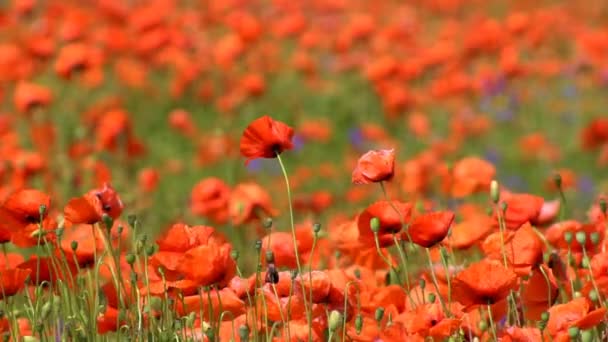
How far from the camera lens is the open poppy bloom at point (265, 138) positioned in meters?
2.25

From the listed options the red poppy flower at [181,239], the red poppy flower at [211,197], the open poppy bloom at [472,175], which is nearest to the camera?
the red poppy flower at [181,239]

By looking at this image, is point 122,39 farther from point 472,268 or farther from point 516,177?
point 472,268

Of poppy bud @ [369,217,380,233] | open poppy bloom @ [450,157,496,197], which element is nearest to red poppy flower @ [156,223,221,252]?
poppy bud @ [369,217,380,233]

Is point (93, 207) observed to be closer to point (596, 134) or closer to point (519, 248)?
point (519, 248)

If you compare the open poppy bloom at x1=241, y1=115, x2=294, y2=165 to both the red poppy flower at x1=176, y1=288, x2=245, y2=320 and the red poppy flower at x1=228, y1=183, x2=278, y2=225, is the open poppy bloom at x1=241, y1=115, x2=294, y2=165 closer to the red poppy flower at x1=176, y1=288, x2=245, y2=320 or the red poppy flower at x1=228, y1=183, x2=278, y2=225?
the red poppy flower at x1=176, y1=288, x2=245, y2=320

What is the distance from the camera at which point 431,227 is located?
211 cm

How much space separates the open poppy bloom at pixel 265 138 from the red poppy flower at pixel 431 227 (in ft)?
1.01

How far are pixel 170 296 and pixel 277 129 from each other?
382 mm

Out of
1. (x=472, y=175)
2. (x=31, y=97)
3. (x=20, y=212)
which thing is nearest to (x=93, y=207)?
(x=20, y=212)

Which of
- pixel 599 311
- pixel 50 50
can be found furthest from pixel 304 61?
pixel 599 311

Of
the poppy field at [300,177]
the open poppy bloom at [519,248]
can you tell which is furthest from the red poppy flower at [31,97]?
the open poppy bloom at [519,248]

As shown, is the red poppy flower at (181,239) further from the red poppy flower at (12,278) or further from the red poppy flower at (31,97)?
the red poppy flower at (31,97)

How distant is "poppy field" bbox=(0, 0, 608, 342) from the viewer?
84.7 inches

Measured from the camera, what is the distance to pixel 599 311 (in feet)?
6.19
